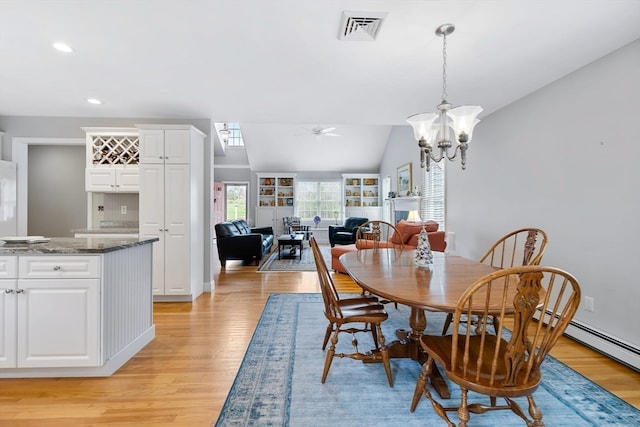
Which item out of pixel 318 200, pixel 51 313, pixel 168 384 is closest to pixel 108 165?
pixel 51 313

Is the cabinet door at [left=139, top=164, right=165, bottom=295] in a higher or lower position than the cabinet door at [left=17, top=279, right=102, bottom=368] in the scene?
higher

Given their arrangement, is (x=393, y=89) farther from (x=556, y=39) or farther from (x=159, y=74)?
(x=159, y=74)

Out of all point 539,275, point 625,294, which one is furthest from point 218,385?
point 625,294

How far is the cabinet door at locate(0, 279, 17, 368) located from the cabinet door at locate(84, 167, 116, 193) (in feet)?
7.28

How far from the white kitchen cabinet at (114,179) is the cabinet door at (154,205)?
0.37 metres

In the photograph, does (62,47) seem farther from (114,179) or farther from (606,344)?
(606,344)

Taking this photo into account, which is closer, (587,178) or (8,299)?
(8,299)

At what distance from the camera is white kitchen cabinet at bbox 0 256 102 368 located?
198 cm

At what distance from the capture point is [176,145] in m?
3.64

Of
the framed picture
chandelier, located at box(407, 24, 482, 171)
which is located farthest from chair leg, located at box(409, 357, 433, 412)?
the framed picture

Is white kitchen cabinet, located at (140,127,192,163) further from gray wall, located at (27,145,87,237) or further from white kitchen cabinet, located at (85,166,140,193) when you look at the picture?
gray wall, located at (27,145,87,237)

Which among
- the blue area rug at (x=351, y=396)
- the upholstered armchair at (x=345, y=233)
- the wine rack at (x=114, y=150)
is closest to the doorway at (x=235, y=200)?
the upholstered armchair at (x=345, y=233)

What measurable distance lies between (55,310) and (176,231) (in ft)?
5.66

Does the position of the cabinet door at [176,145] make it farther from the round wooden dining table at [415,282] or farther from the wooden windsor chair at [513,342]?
the wooden windsor chair at [513,342]
